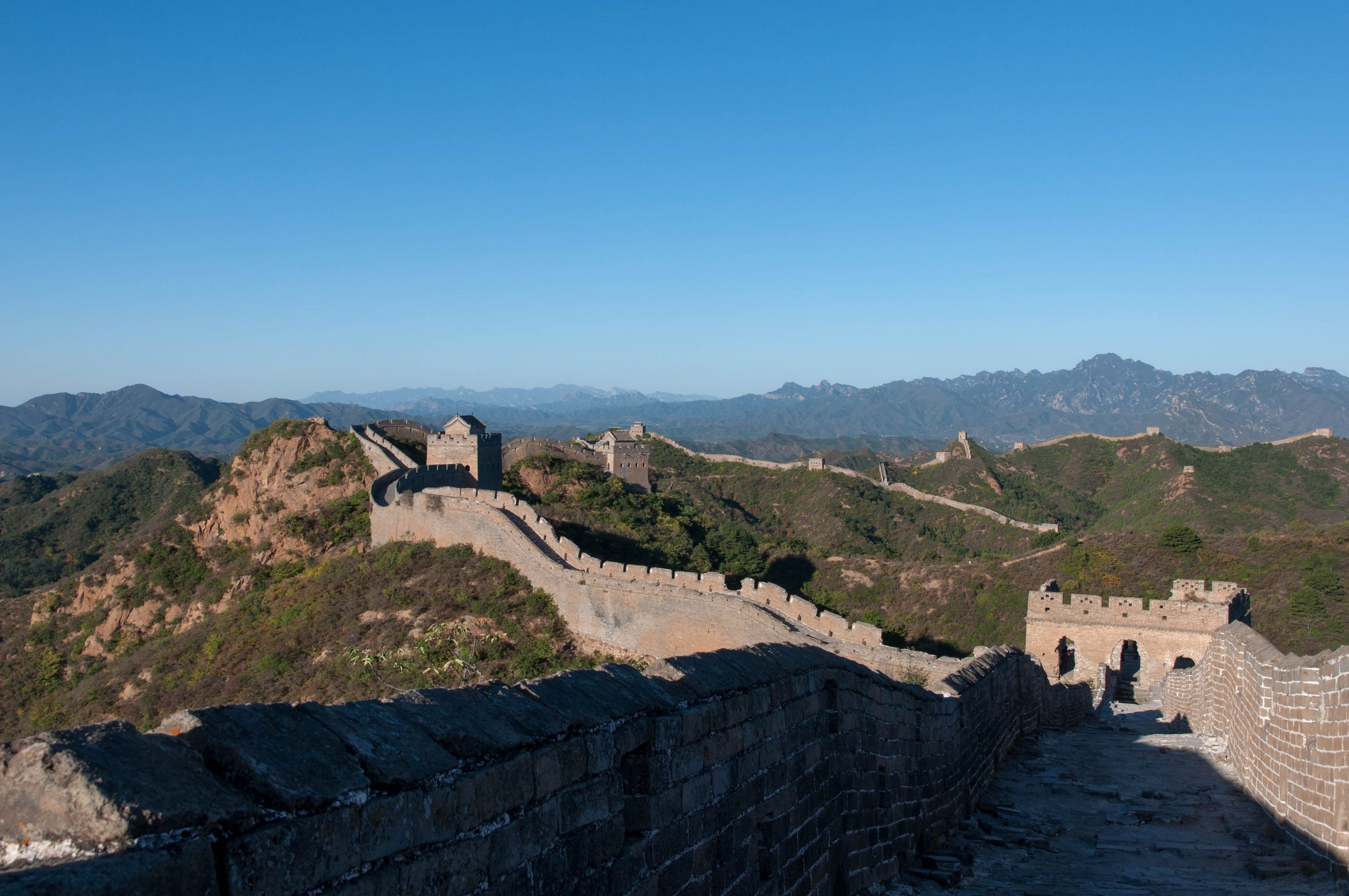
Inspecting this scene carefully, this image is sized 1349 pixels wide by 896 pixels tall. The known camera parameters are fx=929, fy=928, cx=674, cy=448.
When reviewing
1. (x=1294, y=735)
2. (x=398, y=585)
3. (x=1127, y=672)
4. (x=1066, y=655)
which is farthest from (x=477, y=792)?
(x=1066, y=655)

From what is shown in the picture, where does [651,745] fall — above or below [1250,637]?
above

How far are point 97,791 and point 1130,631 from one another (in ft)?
83.3

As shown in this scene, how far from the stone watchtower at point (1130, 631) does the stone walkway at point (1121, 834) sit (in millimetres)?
10676

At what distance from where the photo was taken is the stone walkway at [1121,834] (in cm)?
694

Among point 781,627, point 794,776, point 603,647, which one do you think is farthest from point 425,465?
point 794,776

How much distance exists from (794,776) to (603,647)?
1535 cm

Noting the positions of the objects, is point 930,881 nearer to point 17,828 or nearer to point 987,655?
point 987,655

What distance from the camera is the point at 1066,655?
83.0 ft

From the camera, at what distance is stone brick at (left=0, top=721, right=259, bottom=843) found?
1.98 m

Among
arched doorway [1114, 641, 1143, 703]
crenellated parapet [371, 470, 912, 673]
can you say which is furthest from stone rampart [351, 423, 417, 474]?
arched doorway [1114, 641, 1143, 703]

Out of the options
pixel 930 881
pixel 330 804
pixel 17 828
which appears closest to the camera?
pixel 17 828

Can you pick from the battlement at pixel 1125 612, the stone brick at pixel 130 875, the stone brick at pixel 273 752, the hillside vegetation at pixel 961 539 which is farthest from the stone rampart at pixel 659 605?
the stone brick at pixel 130 875

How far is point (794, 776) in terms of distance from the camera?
5516 millimetres

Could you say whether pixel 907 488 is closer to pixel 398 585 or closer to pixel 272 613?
pixel 398 585
